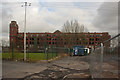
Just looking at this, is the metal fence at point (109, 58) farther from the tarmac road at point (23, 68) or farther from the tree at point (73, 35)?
the tree at point (73, 35)

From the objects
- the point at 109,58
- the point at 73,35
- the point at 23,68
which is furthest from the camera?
the point at 73,35

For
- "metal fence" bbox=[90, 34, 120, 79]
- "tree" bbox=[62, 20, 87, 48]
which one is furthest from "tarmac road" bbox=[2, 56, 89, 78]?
"tree" bbox=[62, 20, 87, 48]

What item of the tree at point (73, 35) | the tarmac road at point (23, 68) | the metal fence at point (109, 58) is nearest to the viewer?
the metal fence at point (109, 58)

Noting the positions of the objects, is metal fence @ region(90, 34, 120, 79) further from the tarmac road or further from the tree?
the tree

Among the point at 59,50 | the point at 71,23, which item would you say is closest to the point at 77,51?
the point at 59,50

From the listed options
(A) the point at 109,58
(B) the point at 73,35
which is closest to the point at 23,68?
(A) the point at 109,58

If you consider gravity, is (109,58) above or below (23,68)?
above

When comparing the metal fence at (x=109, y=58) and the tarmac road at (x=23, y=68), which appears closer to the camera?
the metal fence at (x=109, y=58)

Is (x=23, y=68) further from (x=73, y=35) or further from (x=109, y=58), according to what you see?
(x=73, y=35)

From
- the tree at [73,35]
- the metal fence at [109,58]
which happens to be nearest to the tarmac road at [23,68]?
the metal fence at [109,58]

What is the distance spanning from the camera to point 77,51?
35094mm

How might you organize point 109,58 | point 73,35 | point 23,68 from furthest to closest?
point 73,35 < point 23,68 < point 109,58

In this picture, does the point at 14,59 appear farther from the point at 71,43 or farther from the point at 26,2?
the point at 71,43

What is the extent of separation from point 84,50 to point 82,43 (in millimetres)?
9043
